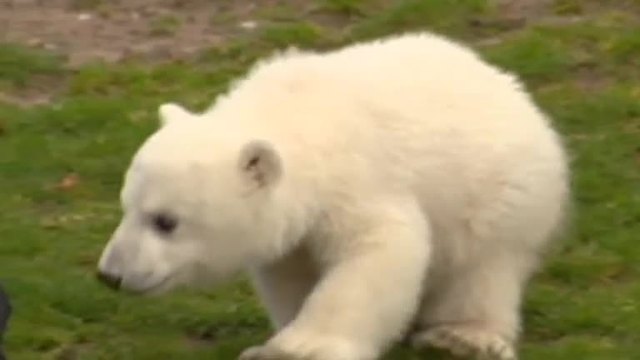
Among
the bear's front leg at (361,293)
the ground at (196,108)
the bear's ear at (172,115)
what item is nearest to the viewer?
the bear's front leg at (361,293)

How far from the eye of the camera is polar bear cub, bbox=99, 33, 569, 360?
19.5ft

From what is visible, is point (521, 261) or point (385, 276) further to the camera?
point (521, 261)

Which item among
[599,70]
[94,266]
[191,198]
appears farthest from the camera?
[599,70]

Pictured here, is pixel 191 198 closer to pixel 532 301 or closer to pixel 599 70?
pixel 532 301

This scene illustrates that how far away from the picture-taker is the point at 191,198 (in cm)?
590

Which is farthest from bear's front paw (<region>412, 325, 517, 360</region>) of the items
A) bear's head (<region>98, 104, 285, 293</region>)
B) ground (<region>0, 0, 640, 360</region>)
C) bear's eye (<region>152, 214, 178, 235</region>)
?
bear's eye (<region>152, 214, 178, 235</region>)

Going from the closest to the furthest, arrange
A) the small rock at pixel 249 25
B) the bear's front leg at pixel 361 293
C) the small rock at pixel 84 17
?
the bear's front leg at pixel 361 293 → the small rock at pixel 249 25 → the small rock at pixel 84 17

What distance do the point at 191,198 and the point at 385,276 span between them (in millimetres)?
704

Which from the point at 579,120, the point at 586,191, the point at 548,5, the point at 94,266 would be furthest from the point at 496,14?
the point at 94,266

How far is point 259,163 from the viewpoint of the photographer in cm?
593

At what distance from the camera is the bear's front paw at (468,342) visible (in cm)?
648

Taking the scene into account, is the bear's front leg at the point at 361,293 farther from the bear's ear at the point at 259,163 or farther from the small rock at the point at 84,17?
the small rock at the point at 84,17

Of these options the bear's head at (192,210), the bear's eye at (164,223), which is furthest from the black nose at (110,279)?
the bear's eye at (164,223)

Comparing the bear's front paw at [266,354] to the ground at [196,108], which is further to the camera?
the ground at [196,108]
